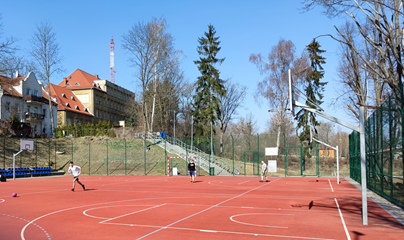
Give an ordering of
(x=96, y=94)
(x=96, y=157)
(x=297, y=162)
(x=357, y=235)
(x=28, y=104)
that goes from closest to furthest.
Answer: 1. (x=357, y=235)
2. (x=297, y=162)
3. (x=96, y=157)
4. (x=28, y=104)
5. (x=96, y=94)

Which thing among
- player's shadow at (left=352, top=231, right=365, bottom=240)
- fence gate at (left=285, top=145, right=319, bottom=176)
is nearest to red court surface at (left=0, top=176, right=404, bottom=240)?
player's shadow at (left=352, top=231, right=365, bottom=240)

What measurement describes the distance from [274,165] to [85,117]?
1809 inches

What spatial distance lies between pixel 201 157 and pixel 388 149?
26165 mm

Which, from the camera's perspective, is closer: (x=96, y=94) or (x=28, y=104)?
(x=28, y=104)

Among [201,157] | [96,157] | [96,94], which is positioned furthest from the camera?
[96,94]

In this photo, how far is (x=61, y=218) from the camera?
35.9 feet

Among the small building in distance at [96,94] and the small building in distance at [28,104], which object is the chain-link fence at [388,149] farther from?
the small building in distance at [96,94]

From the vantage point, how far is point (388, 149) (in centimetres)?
1405

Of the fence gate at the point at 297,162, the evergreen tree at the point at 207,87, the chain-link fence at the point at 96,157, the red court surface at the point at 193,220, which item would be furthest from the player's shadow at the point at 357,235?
the evergreen tree at the point at 207,87

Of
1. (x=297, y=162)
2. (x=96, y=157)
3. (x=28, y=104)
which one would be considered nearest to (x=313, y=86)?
(x=297, y=162)

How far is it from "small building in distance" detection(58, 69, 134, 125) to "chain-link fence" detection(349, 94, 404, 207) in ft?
195

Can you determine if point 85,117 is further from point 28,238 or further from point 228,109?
point 28,238

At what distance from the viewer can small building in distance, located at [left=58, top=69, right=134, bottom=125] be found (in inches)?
2886

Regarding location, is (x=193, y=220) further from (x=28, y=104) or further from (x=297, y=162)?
(x=28, y=104)
